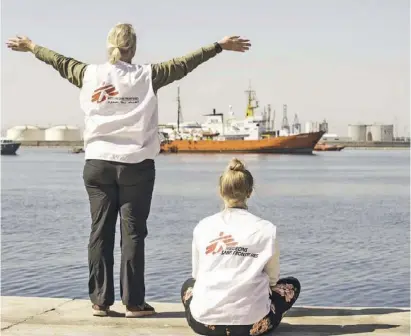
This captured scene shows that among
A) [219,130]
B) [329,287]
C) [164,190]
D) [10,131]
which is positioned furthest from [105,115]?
[10,131]

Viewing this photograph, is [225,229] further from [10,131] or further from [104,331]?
[10,131]

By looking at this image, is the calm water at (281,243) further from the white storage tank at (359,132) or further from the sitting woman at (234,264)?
the white storage tank at (359,132)

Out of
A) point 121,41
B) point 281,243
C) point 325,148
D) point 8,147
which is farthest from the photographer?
point 325,148

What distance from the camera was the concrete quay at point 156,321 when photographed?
3.56 metres

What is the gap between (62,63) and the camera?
12.7 ft

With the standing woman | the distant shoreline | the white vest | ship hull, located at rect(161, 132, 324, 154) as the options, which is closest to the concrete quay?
the standing woman

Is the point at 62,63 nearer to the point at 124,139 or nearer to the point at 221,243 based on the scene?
the point at 124,139

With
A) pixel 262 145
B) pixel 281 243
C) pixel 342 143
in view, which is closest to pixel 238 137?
pixel 262 145

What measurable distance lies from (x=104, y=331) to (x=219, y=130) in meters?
80.6

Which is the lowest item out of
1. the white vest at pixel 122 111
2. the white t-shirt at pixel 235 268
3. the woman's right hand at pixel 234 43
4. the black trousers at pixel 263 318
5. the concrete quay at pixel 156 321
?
the concrete quay at pixel 156 321

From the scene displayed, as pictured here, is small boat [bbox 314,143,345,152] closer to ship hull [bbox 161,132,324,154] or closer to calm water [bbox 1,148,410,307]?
ship hull [bbox 161,132,324,154]

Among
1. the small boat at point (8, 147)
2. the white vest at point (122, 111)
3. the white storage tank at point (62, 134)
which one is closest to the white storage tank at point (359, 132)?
the white storage tank at point (62, 134)

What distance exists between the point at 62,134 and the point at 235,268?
5228 inches

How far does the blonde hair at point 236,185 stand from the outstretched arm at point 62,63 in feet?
3.19
